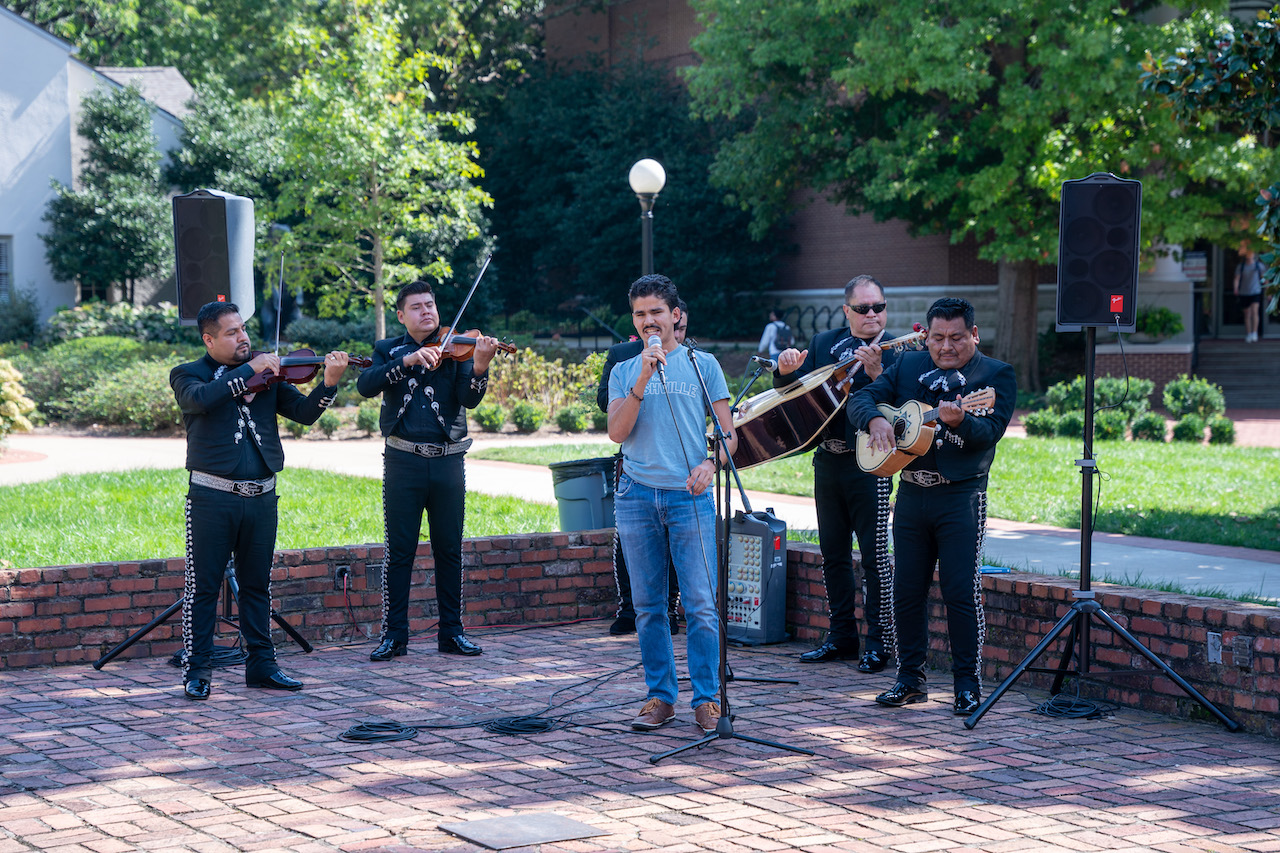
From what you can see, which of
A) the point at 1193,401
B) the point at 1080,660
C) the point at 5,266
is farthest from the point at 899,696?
the point at 5,266

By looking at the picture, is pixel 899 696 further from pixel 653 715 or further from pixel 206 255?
pixel 206 255

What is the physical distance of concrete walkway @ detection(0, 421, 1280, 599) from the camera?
899 centimetres

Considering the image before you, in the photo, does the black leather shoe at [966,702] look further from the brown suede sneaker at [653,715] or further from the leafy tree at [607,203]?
the leafy tree at [607,203]

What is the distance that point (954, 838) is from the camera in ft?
15.4

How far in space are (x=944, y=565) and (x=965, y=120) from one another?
20189 millimetres

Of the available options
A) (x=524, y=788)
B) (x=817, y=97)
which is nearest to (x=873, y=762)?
(x=524, y=788)

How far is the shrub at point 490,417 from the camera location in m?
19.2

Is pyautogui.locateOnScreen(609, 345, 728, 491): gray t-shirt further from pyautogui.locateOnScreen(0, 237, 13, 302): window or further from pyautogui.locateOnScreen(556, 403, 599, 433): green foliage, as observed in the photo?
pyautogui.locateOnScreen(0, 237, 13, 302): window

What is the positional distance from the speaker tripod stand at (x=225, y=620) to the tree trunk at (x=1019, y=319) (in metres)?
19.8

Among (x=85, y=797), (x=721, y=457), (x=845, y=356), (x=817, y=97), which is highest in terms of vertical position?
(x=817, y=97)

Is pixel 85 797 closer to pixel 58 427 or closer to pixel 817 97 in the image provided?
pixel 58 427

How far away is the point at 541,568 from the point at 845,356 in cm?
271

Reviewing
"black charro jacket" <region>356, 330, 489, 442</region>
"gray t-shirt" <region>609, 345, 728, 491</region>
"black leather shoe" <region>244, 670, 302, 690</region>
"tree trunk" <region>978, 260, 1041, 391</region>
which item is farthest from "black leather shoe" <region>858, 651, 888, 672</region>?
"tree trunk" <region>978, 260, 1041, 391</region>

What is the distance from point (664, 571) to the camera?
6238 mm
